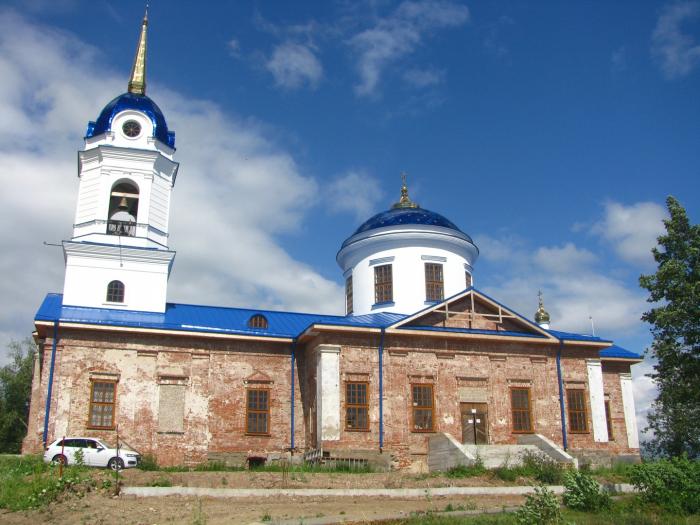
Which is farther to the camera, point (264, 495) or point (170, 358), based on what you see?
point (170, 358)

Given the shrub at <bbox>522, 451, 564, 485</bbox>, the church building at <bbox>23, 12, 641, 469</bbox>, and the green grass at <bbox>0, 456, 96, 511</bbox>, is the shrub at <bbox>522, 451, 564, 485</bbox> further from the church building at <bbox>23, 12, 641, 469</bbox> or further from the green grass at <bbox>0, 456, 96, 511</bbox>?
the green grass at <bbox>0, 456, 96, 511</bbox>

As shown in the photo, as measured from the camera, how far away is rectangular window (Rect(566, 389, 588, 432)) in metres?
28.6

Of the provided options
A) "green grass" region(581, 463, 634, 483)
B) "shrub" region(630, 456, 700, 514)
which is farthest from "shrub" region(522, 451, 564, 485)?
"shrub" region(630, 456, 700, 514)

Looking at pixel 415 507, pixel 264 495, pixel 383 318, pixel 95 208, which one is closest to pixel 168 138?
pixel 95 208

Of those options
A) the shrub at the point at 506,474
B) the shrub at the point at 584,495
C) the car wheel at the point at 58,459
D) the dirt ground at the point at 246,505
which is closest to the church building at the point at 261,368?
the shrub at the point at 506,474

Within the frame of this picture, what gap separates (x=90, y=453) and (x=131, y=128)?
14.4 meters

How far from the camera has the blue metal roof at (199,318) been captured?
85.8 feet

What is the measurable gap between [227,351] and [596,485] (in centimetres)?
1516

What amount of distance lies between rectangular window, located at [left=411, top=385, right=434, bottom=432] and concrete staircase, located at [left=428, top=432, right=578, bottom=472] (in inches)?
22.5

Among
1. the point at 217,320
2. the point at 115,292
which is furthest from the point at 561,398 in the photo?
the point at 115,292

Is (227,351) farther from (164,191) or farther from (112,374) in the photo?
(164,191)

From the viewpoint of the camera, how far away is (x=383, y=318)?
100.0 feet

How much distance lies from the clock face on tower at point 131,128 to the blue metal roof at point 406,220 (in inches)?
438

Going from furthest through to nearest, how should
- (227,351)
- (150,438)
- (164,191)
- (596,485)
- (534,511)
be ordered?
(164,191) < (227,351) < (150,438) < (596,485) < (534,511)
